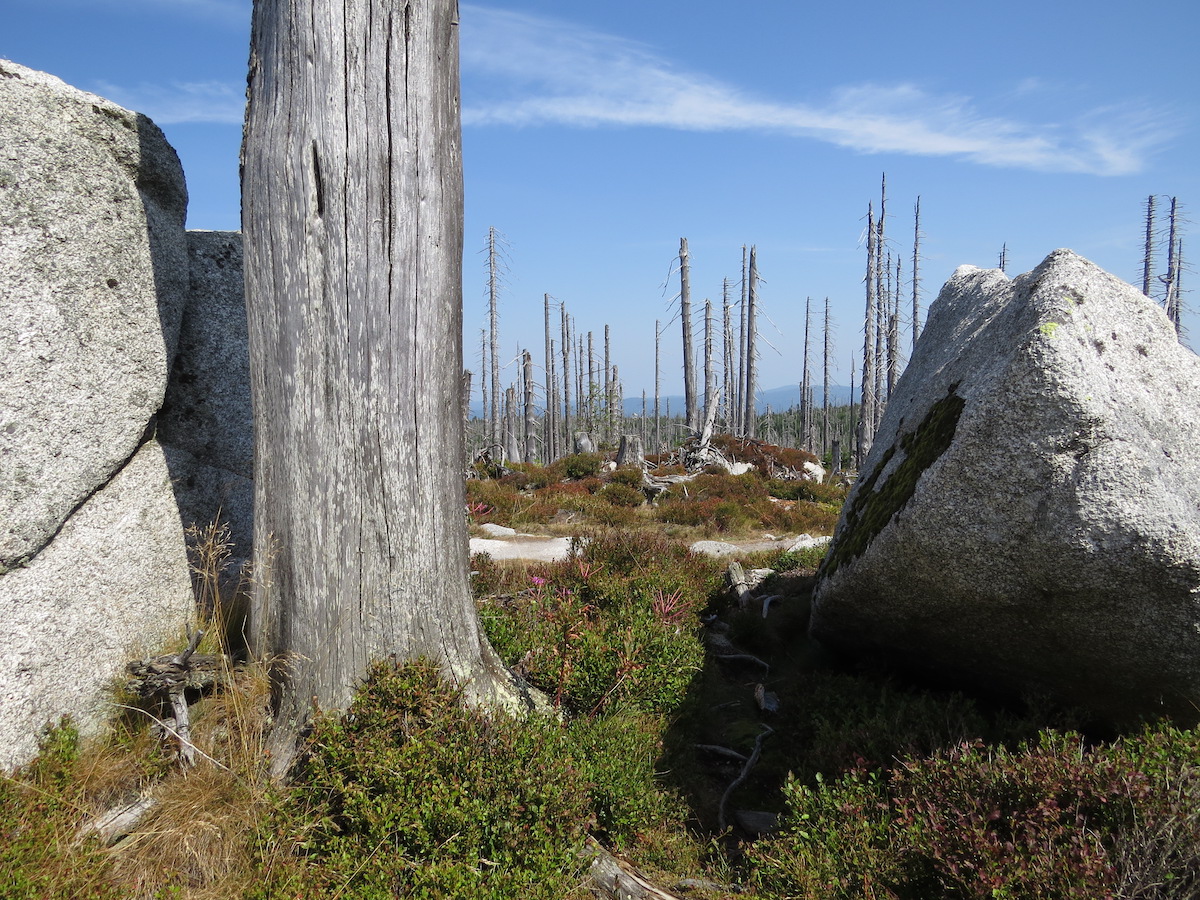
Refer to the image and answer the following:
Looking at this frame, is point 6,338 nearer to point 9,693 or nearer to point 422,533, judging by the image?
point 9,693

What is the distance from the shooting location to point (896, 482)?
15.1ft

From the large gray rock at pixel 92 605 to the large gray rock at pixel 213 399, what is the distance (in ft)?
0.74

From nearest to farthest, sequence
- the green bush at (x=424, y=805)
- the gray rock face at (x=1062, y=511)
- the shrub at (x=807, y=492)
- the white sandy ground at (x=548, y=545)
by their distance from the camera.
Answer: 1. the green bush at (x=424, y=805)
2. the gray rock face at (x=1062, y=511)
3. the white sandy ground at (x=548, y=545)
4. the shrub at (x=807, y=492)

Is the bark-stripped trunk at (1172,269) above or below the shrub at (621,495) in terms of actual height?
above

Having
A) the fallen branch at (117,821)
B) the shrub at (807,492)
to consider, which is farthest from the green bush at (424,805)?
the shrub at (807,492)

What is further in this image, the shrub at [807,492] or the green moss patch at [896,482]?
the shrub at [807,492]

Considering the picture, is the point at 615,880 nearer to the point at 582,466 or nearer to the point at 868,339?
the point at 582,466

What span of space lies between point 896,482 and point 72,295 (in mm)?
5052

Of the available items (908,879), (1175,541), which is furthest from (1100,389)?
(908,879)

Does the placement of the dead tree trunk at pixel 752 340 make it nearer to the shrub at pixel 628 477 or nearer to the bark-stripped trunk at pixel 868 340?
the bark-stripped trunk at pixel 868 340

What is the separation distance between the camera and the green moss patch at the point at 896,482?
4043 mm

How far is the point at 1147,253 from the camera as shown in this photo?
1256 inches

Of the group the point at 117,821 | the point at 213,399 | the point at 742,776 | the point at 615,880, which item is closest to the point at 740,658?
the point at 742,776

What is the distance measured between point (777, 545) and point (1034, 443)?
846 centimetres
